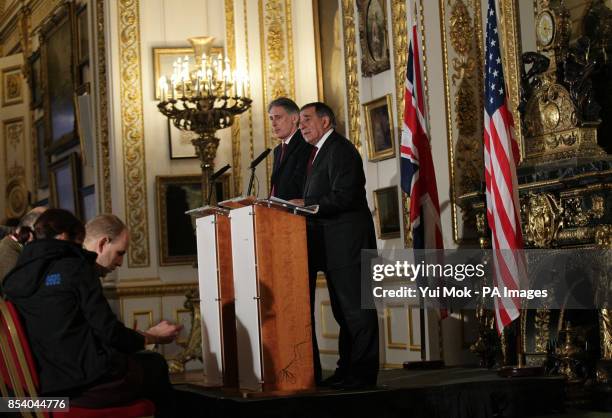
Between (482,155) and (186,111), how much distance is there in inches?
117

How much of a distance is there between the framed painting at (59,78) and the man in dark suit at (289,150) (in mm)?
6428

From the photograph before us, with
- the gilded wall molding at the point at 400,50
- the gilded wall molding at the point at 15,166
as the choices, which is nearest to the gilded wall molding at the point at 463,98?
the gilded wall molding at the point at 400,50

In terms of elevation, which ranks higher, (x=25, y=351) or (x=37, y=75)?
(x=37, y=75)

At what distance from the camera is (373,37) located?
28.7 feet

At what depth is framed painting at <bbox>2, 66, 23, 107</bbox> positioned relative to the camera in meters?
15.5

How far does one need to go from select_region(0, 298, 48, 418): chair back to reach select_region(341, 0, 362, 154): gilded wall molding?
5229 millimetres

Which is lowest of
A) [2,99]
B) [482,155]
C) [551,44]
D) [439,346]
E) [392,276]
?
[439,346]

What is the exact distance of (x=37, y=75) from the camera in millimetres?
14781

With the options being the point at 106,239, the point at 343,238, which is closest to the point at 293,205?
the point at 343,238

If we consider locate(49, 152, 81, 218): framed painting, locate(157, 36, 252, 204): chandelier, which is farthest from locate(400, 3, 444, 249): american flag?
locate(49, 152, 81, 218): framed painting

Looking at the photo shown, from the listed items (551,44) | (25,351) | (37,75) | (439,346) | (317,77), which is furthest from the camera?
(37,75)

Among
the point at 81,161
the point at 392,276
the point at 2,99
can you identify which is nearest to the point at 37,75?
the point at 2,99

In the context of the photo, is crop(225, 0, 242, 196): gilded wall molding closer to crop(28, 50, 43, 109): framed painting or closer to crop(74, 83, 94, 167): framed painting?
crop(74, 83, 94, 167): framed painting

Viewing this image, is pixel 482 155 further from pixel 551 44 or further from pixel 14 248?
pixel 14 248
